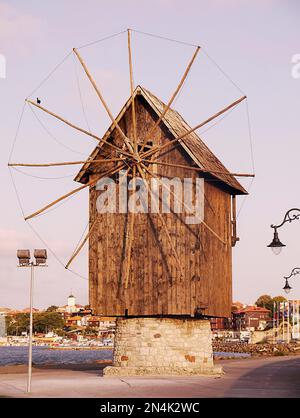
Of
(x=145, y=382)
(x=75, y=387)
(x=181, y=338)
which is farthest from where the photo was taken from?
(x=181, y=338)

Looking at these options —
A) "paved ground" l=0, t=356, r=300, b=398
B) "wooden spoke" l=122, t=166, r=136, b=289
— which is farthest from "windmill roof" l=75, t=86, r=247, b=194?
"paved ground" l=0, t=356, r=300, b=398

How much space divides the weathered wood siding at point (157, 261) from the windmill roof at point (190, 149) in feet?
1.58

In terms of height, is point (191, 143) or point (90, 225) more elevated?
point (191, 143)

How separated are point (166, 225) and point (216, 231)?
2.73 m

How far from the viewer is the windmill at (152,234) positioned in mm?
34750

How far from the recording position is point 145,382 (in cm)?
3038

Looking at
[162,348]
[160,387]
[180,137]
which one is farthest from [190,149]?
[160,387]

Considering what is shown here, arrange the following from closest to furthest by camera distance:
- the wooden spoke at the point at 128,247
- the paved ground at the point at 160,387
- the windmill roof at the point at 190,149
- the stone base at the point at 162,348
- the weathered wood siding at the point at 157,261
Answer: the paved ground at the point at 160,387
the stone base at the point at 162,348
the weathered wood siding at the point at 157,261
the wooden spoke at the point at 128,247
the windmill roof at the point at 190,149

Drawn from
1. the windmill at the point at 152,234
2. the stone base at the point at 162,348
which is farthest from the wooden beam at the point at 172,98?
the stone base at the point at 162,348

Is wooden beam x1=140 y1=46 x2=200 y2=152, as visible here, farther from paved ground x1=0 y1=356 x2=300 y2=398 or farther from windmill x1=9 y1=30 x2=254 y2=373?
paved ground x1=0 y1=356 x2=300 y2=398

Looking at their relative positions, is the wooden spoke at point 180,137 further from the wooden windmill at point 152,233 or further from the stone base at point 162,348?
the stone base at point 162,348

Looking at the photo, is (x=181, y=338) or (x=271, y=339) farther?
(x=271, y=339)
